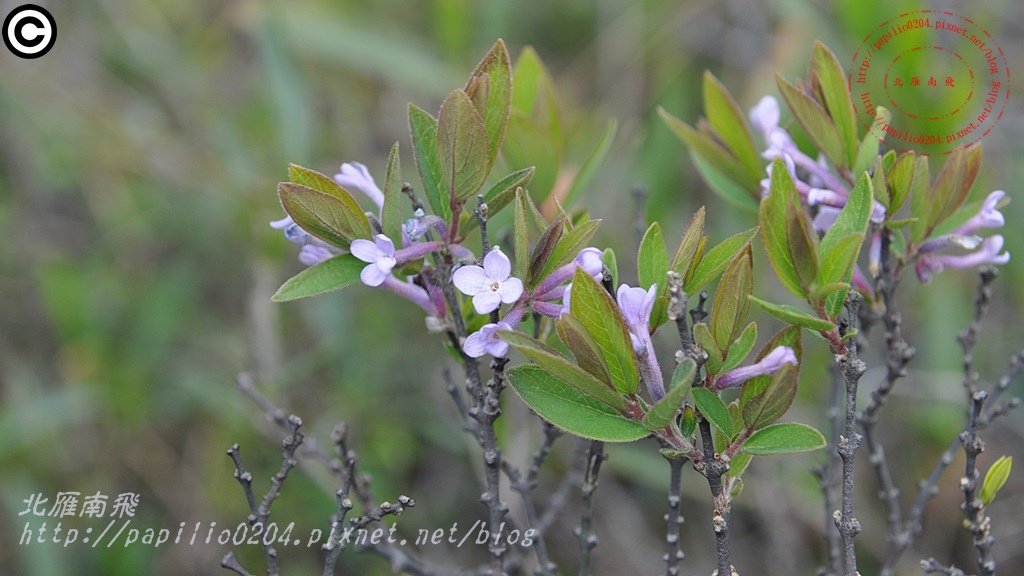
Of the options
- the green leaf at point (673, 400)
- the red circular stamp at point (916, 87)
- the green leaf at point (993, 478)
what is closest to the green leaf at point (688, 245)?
the green leaf at point (673, 400)

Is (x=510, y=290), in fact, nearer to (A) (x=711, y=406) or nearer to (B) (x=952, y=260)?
(A) (x=711, y=406)

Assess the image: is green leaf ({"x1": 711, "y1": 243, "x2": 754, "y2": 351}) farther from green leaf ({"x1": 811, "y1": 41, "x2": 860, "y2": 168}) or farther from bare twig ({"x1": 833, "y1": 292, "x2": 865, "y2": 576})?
green leaf ({"x1": 811, "y1": 41, "x2": 860, "y2": 168})

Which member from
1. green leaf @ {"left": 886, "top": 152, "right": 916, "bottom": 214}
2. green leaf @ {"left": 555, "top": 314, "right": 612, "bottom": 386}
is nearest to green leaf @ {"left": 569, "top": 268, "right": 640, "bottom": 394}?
green leaf @ {"left": 555, "top": 314, "right": 612, "bottom": 386}

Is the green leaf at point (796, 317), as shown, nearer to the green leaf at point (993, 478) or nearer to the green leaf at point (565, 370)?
the green leaf at point (565, 370)

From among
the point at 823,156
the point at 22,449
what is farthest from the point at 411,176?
the point at 823,156

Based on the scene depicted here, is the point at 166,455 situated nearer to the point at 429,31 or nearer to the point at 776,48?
the point at 429,31

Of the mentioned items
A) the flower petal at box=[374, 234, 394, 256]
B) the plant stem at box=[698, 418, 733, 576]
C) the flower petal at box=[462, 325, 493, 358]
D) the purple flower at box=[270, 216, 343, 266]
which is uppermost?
the purple flower at box=[270, 216, 343, 266]
